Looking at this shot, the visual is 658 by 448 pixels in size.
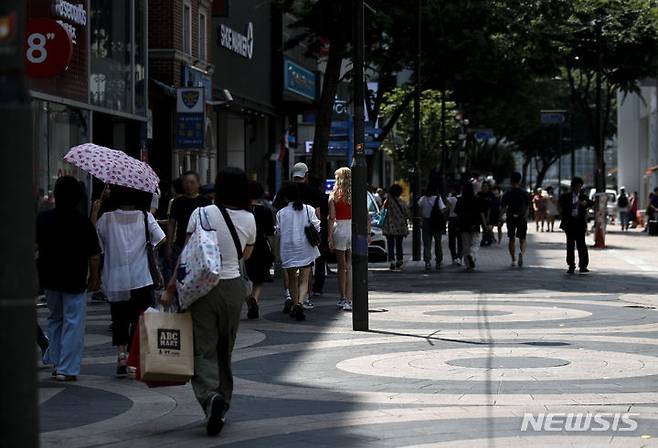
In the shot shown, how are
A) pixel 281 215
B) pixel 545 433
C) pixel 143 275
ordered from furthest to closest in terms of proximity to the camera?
1. pixel 281 215
2. pixel 143 275
3. pixel 545 433

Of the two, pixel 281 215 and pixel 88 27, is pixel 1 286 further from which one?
pixel 88 27

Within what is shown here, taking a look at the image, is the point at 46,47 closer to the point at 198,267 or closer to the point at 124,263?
the point at 124,263

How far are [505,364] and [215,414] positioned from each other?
12.6ft

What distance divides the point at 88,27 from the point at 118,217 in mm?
12760

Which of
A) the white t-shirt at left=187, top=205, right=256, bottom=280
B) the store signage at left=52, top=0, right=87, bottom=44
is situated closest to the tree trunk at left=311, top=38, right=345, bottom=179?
the store signage at left=52, top=0, right=87, bottom=44

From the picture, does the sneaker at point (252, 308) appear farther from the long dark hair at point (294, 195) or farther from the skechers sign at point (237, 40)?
the skechers sign at point (237, 40)

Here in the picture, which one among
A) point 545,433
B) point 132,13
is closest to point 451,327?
point 545,433

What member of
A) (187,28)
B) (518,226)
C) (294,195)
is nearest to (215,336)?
(294,195)

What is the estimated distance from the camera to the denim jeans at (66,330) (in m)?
10.2

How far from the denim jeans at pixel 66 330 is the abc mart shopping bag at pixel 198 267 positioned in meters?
2.35

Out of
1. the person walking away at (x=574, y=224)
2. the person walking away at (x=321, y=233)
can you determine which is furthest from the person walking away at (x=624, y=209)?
the person walking away at (x=321, y=233)

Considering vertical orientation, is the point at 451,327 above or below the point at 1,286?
below

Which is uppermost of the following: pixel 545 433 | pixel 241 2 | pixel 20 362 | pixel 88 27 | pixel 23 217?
pixel 241 2

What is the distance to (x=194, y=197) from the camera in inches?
551
